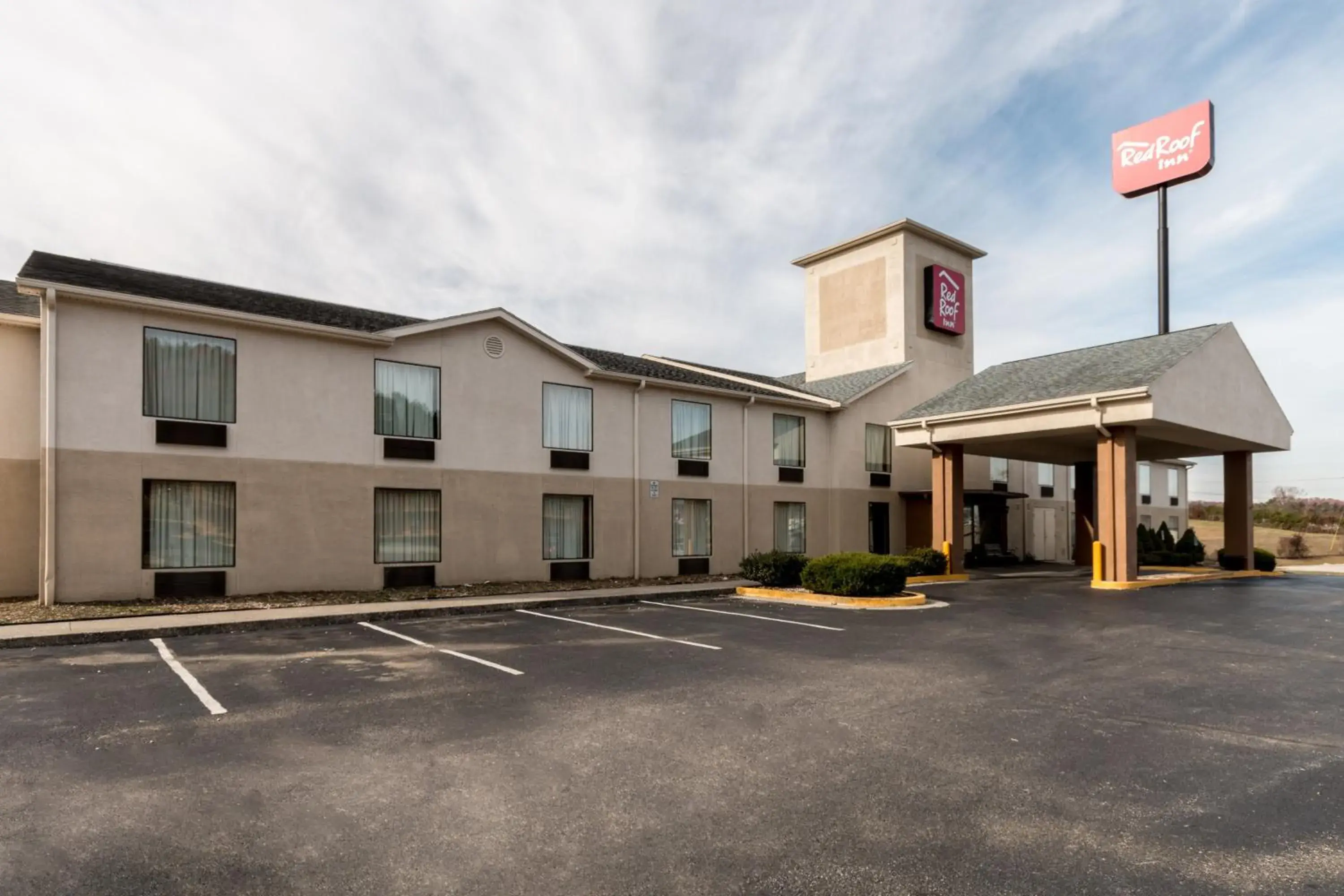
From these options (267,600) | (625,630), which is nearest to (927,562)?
(625,630)

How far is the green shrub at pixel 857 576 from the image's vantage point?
1545cm

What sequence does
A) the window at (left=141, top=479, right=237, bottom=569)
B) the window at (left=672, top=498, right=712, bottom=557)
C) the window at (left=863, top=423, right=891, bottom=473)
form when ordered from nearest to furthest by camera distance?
the window at (left=141, top=479, right=237, bottom=569) < the window at (left=672, top=498, right=712, bottom=557) < the window at (left=863, top=423, right=891, bottom=473)

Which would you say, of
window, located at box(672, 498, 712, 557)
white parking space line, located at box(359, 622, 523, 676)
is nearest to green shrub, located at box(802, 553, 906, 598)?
window, located at box(672, 498, 712, 557)

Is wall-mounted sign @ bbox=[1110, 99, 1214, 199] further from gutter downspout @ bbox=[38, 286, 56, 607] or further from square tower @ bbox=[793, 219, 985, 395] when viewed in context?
gutter downspout @ bbox=[38, 286, 56, 607]

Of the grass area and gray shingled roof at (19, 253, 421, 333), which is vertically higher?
gray shingled roof at (19, 253, 421, 333)

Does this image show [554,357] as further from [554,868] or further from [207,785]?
[554,868]

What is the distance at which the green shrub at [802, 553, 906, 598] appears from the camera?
15445 mm

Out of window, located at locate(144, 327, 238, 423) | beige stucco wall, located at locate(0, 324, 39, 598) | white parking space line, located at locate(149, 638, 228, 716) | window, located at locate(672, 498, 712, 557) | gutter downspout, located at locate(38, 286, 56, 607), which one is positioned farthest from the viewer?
window, located at locate(672, 498, 712, 557)

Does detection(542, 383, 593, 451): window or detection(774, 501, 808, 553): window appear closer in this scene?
detection(542, 383, 593, 451): window

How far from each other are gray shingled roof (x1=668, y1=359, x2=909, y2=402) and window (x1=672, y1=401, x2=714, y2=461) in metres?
5.11

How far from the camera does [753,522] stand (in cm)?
2330

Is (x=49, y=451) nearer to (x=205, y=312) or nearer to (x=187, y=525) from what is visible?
(x=187, y=525)

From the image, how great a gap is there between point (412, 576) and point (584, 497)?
496cm

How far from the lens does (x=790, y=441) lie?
80.7ft
